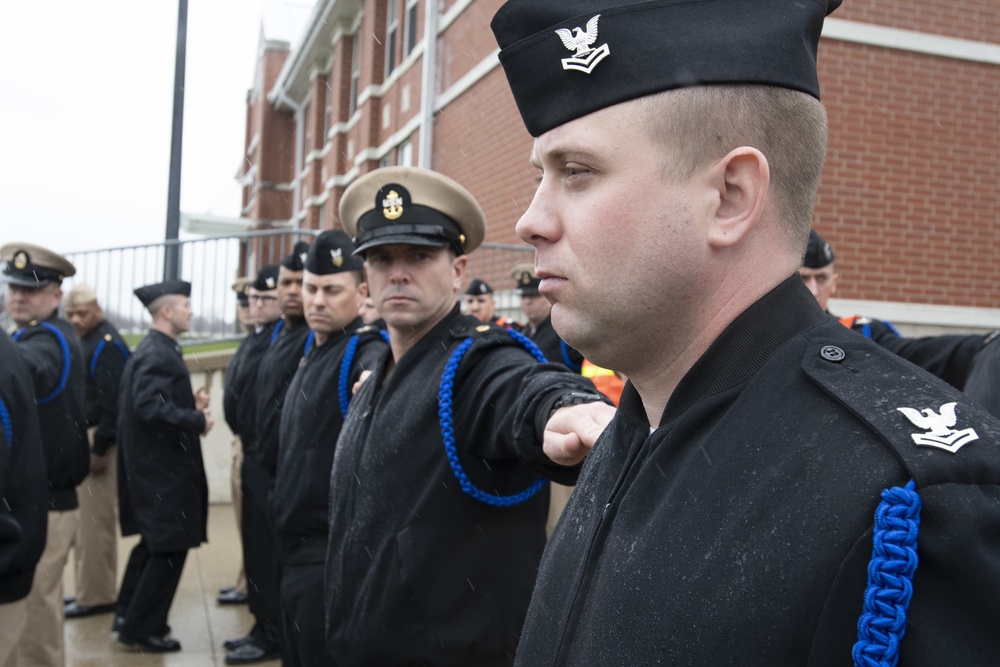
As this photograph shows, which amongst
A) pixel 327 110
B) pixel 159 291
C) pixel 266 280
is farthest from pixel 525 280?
pixel 327 110

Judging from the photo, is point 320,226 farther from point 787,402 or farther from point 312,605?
point 787,402

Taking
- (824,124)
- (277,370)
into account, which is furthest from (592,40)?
(277,370)

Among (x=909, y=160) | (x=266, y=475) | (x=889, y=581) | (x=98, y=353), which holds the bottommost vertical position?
(x=266, y=475)

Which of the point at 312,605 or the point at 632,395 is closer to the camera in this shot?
the point at 632,395

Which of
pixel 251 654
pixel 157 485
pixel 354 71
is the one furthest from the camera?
pixel 354 71

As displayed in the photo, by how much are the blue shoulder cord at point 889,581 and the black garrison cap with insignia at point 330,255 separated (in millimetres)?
4405

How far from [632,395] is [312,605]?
2.84m

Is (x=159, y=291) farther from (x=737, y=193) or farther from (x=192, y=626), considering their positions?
(x=737, y=193)

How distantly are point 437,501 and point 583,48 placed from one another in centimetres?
188

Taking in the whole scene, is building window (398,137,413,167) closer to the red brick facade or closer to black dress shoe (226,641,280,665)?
the red brick facade

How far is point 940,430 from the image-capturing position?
98 cm

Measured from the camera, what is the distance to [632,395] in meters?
1.46

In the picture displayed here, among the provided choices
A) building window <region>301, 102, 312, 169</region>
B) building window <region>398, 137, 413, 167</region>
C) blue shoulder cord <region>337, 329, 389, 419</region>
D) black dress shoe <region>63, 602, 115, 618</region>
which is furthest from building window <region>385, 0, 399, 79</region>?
blue shoulder cord <region>337, 329, 389, 419</region>

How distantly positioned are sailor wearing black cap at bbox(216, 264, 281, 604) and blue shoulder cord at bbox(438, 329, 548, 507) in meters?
4.42
